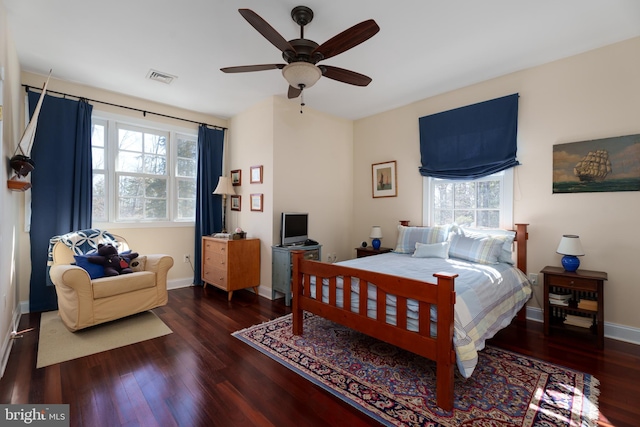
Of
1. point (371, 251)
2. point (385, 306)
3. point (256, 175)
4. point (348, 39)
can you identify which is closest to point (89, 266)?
point (256, 175)

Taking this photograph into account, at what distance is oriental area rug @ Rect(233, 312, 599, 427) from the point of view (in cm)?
167

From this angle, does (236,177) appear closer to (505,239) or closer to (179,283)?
(179,283)

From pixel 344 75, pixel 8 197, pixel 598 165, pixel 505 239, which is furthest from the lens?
pixel 505 239

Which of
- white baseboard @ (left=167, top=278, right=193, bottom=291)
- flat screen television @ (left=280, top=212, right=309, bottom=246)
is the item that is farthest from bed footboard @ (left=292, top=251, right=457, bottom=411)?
white baseboard @ (left=167, top=278, right=193, bottom=291)

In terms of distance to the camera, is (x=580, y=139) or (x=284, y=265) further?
(x=284, y=265)

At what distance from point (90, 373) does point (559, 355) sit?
12.0 feet

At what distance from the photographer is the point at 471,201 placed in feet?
12.0

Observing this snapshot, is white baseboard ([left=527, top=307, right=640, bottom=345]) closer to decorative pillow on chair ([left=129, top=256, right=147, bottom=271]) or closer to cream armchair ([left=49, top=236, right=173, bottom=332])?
cream armchair ([left=49, top=236, right=173, bottom=332])

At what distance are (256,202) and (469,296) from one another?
3.02 m

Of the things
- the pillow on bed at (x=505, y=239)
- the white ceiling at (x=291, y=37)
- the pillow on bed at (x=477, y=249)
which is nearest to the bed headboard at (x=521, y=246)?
the pillow on bed at (x=505, y=239)

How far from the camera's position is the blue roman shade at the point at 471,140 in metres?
3.30

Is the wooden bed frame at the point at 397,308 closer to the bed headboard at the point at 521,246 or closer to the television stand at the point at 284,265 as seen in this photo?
the television stand at the point at 284,265

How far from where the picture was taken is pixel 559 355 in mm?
2395

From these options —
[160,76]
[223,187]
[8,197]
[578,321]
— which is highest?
[160,76]
